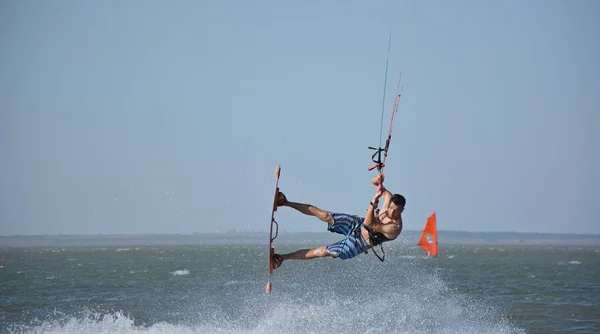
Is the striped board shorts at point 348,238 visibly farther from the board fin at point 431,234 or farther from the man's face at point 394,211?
the board fin at point 431,234

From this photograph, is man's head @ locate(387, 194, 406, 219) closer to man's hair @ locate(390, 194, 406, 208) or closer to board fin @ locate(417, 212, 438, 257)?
man's hair @ locate(390, 194, 406, 208)

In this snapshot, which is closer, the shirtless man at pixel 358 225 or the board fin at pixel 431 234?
the shirtless man at pixel 358 225

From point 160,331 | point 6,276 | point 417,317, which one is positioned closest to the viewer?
point 160,331

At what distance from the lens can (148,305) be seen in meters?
27.7

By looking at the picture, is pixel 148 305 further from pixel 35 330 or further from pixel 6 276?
pixel 6 276

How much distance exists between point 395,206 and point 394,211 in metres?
0.10

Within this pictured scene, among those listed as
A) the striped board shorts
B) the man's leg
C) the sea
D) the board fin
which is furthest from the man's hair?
the sea

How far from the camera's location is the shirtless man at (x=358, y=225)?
13.7 meters

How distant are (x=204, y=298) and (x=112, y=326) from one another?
358 inches

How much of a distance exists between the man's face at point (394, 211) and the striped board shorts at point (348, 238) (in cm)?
56

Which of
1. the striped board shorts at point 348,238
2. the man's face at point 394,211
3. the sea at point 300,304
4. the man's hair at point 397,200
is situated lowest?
the sea at point 300,304

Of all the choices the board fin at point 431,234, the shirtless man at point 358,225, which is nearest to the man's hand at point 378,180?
the shirtless man at point 358,225

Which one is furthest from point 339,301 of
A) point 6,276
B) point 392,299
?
point 6,276

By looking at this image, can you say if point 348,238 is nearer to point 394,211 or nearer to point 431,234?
point 394,211
